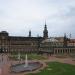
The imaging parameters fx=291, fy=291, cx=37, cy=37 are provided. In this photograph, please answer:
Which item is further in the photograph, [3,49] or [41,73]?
[3,49]

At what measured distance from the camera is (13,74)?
4756cm

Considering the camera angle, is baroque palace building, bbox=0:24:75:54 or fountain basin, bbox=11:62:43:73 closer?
fountain basin, bbox=11:62:43:73

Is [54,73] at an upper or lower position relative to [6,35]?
lower

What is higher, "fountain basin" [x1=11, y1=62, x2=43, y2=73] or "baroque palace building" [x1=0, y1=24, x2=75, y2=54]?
"baroque palace building" [x1=0, y1=24, x2=75, y2=54]

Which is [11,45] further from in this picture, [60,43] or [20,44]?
[60,43]

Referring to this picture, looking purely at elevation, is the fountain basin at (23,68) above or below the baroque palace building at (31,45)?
below

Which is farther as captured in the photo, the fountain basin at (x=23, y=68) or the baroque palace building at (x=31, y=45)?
the baroque palace building at (x=31, y=45)

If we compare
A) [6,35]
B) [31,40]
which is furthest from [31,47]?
[6,35]

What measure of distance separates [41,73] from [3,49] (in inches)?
3677

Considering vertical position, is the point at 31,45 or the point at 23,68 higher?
the point at 31,45

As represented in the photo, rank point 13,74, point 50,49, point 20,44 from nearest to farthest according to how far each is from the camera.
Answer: point 13,74, point 50,49, point 20,44

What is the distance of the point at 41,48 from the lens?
468 ft

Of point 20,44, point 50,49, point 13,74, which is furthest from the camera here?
point 20,44

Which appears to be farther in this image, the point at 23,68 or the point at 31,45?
the point at 31,45
